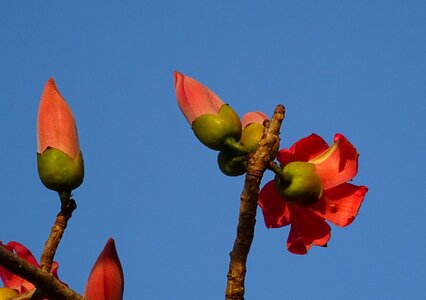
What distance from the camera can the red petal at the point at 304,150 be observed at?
1965 mm

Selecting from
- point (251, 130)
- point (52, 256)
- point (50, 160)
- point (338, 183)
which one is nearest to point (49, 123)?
point (50, 160)

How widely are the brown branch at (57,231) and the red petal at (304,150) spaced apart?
58cm

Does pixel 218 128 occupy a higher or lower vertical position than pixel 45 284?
higher

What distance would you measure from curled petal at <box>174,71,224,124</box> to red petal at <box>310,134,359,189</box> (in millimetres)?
333

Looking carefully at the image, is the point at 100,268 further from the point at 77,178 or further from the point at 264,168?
the point at 264,168

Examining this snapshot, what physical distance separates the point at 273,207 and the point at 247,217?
379mm

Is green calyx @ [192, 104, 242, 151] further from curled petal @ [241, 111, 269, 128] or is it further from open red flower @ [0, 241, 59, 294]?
open red flower @ [0, 241, 59, 294]

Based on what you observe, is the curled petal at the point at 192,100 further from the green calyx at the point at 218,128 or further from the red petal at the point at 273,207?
the red petal at the point at 273,207

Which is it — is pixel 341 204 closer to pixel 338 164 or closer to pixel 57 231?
pixel 338 164

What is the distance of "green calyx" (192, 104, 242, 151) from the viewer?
6.30 feet

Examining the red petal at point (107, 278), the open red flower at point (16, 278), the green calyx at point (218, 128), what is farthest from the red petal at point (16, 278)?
the green calyx at point (218, 128)

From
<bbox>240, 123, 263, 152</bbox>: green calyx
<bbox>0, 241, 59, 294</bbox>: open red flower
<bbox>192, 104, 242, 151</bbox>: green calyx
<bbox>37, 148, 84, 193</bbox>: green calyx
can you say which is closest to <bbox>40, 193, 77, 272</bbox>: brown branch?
<bbox>37, 148, 84, 193</bbox>: green calyx

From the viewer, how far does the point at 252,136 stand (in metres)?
1.96

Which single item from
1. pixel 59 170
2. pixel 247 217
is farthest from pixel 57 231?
pixel 247 217
